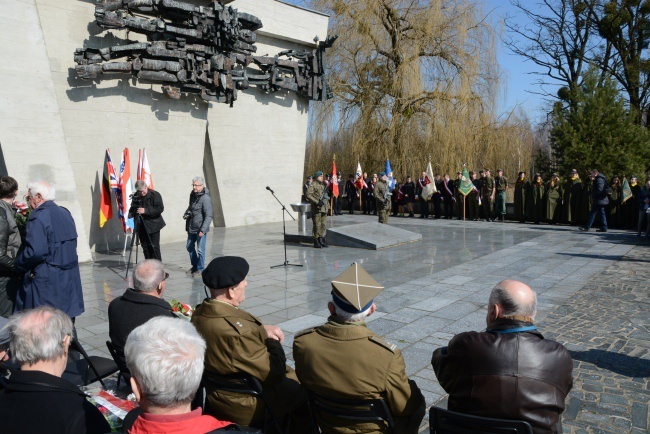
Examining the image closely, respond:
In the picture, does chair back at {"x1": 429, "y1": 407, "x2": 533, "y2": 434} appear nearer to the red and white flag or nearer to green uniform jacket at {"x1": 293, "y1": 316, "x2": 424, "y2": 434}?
green uniform jacket at {"x1": 293, "y1": 316, "x2": 424, "y2": 434}

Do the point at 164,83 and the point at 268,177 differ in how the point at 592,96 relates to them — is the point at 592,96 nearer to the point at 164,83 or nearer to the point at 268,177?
the point at 268,177

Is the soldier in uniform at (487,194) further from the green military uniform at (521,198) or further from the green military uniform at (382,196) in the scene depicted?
the green military uniform at (382,196)

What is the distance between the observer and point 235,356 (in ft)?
10.1

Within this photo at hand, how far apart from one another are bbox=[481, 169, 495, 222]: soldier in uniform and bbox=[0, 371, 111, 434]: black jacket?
17.4 metres

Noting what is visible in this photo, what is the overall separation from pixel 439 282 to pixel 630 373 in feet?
13.1

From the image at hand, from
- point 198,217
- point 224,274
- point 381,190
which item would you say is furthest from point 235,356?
point 381,190

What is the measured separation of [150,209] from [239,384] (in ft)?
22.6

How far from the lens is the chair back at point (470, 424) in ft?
8.11

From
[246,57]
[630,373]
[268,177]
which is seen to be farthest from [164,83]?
[630,373]

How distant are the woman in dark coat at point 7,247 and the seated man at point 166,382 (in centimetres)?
331

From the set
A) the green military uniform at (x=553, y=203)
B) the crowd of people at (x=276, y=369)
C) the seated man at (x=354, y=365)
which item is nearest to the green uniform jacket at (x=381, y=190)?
the green military uniform at (x=553, y=203)

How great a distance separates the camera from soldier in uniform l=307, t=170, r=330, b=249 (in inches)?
488

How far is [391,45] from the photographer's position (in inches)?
873

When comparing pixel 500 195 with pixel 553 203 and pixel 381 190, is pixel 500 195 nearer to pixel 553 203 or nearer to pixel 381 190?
pixel 553 203
